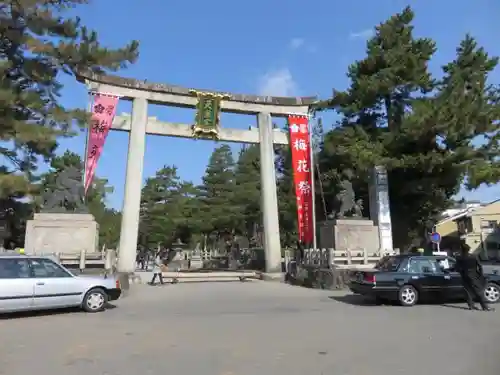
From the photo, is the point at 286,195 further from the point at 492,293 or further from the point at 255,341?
the point at 255,341

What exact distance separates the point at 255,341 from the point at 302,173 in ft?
54.8

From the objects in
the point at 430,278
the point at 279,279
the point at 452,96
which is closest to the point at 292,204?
the point at 279,279

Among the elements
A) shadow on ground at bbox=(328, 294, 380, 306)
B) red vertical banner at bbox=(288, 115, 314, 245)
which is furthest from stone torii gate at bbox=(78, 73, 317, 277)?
shadow on ground at bbox=(328, 294, 380, 306)

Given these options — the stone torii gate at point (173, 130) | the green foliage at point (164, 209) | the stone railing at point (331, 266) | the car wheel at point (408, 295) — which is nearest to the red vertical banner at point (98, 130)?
the stone torii gate at point (173, 130)

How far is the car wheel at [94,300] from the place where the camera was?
11188 mm

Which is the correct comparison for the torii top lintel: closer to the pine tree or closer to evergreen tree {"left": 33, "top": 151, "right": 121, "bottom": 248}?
the pine tree

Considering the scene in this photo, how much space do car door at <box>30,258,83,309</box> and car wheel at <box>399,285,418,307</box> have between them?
7.79 meters

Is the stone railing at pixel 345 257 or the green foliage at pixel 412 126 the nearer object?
the stone railing at pixel 345 257

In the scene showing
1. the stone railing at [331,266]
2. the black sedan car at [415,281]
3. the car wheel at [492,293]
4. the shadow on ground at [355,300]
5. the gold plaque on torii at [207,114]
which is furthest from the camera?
the gold plaque on torii at [207,114]

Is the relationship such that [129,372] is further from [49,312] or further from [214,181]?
[214,181]

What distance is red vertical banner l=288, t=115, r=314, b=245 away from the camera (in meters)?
23.2

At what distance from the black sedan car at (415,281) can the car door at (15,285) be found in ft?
26.1

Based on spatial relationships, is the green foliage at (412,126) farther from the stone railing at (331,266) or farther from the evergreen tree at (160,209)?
the evergreen tree at (160,209)

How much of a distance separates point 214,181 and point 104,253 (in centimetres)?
2908
